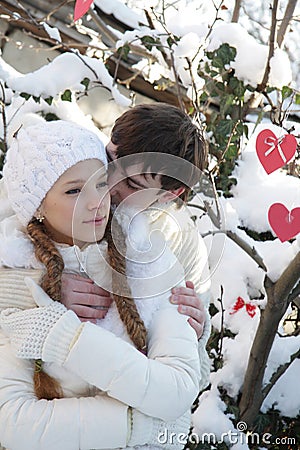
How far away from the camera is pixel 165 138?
4.68ft

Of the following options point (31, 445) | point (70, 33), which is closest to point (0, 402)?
point (31, 445)

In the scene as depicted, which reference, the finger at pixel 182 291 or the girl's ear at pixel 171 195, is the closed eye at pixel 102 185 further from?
the finger at pixel 182 291

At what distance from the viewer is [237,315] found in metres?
2.28

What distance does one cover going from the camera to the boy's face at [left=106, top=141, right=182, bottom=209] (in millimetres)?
1368

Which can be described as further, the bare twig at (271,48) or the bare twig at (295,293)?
the bare twig at (271,48)

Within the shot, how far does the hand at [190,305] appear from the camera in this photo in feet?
4.66

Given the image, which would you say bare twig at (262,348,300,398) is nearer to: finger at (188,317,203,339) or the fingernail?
finger at (188,317,203,339)

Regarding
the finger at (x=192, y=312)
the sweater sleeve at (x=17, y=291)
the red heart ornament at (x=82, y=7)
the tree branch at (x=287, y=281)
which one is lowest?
the tree branch at (x=287, y=281)

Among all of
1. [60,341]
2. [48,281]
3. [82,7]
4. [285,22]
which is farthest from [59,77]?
[60,341]

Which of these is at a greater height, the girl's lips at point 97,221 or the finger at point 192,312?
the girl's lips at point 97,221

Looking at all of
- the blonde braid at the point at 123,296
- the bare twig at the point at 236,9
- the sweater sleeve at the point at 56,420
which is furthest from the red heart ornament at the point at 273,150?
the bare twig at the point at 236,9

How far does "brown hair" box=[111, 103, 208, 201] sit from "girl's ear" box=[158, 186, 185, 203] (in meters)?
0.01

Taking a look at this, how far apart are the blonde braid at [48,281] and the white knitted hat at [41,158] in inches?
2.5

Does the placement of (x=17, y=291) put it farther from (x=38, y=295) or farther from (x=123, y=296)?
(x=123, y=296)
